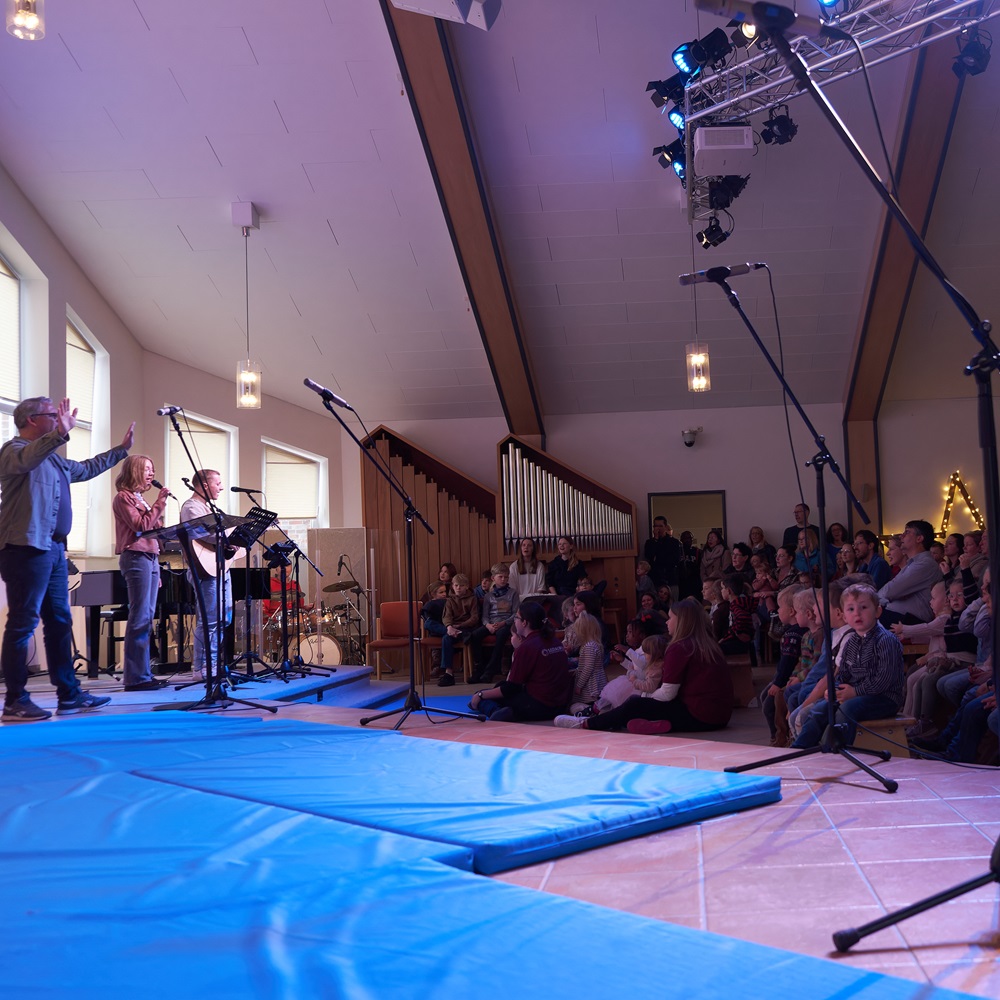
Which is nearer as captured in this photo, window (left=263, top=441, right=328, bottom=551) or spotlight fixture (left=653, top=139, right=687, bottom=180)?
spotlight fixture (left=653, top=139, right=687, bottom=180)

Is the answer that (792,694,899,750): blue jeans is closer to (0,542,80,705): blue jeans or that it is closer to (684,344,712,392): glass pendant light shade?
(0,542,80,705): blue jeans

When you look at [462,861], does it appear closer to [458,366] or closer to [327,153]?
[327,153]

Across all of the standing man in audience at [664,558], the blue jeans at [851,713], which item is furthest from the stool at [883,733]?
the standing man in audience at [664,558]

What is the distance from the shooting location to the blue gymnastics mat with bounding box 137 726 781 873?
2.48 metres

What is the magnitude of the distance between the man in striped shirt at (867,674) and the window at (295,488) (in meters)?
7.89

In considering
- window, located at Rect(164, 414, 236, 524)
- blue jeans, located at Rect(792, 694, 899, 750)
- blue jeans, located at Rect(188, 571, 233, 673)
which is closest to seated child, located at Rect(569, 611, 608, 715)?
blue jeans, located at Rect(792, 694, 899, 750)

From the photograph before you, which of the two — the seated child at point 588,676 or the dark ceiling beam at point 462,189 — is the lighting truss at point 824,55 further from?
the seated child at point 588,676

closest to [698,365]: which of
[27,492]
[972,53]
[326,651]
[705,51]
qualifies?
[705,51]

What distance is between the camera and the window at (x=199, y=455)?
10182 millimetres

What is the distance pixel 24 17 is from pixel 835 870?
14.9 feet

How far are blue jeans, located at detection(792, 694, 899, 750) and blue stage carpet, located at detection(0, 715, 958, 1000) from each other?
1005 millimetres

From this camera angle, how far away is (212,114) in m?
7.11

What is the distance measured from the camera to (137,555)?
19.0 ft

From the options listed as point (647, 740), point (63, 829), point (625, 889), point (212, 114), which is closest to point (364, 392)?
point (212, 114)
